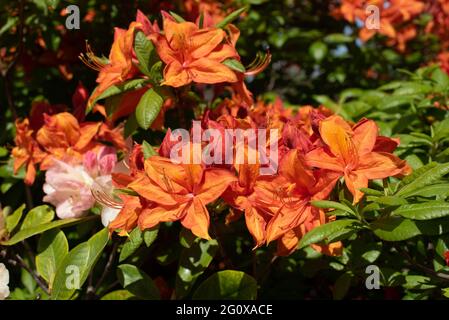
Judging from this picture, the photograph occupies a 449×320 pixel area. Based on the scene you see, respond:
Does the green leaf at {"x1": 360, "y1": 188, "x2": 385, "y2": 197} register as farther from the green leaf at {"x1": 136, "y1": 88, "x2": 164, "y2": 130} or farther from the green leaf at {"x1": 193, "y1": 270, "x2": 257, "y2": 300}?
the green leaf at {"x1": 136, "y1": 88, "x2": 164, "y2": 130}

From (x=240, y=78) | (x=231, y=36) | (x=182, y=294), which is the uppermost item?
(x=231, y=36)

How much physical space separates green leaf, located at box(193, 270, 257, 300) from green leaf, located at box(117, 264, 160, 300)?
18cm

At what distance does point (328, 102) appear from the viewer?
2344 mm

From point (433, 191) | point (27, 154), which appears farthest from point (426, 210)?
point (27, 154)

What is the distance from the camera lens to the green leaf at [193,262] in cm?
151

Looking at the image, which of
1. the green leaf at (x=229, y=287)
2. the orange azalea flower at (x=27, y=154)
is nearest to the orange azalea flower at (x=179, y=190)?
the green leaf at (x=229, y=287)

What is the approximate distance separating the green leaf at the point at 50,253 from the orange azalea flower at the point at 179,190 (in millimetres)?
382

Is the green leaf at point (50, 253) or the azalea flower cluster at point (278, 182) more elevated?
the azalea flower cluster at point (278, 182)

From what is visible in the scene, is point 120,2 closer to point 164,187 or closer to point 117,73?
point 117,73

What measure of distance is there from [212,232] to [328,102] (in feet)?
3.62

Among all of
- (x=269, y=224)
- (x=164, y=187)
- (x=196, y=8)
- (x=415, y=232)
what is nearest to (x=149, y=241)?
(x=164, y=187)

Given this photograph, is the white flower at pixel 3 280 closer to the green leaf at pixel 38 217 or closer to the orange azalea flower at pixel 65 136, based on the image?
the green leaf at pixel 38 217

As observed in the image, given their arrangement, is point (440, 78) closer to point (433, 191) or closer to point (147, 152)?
point (433, 191)

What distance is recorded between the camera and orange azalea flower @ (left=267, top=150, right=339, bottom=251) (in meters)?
1.21
